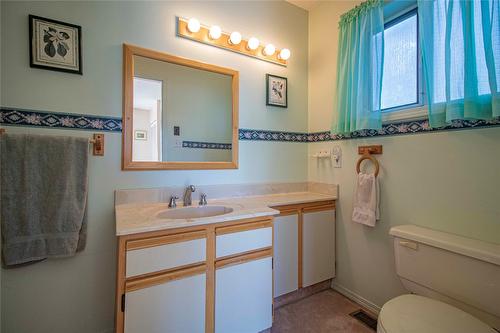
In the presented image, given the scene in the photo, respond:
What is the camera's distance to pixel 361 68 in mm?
1572

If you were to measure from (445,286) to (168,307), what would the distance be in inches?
53.4

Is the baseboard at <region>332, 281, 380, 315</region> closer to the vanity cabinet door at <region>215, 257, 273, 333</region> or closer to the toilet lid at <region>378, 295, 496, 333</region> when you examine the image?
the toilet lid at <region>378, 295, 496, 333</region>

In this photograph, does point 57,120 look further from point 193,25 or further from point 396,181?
point 396,181

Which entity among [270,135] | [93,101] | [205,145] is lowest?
[205,145]

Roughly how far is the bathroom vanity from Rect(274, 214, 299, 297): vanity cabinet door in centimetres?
3

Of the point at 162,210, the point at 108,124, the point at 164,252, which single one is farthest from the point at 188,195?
the point at 108,124

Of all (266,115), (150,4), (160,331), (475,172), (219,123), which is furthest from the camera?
(266,115)

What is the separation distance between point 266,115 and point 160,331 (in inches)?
63.8

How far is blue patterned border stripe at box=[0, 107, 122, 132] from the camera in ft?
3.74

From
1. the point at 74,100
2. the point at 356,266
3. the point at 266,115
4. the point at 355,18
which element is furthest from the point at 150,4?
the point at 356,266

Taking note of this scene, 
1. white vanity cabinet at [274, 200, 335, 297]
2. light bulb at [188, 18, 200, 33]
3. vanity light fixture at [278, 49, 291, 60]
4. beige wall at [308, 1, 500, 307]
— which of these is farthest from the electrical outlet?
light bulb at [188, 18, 200, 33]

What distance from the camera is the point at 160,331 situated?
1.04 metres

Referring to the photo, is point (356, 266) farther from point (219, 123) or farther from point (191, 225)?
point (219, 123)

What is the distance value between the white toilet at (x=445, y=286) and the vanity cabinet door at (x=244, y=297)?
1.99 ft
